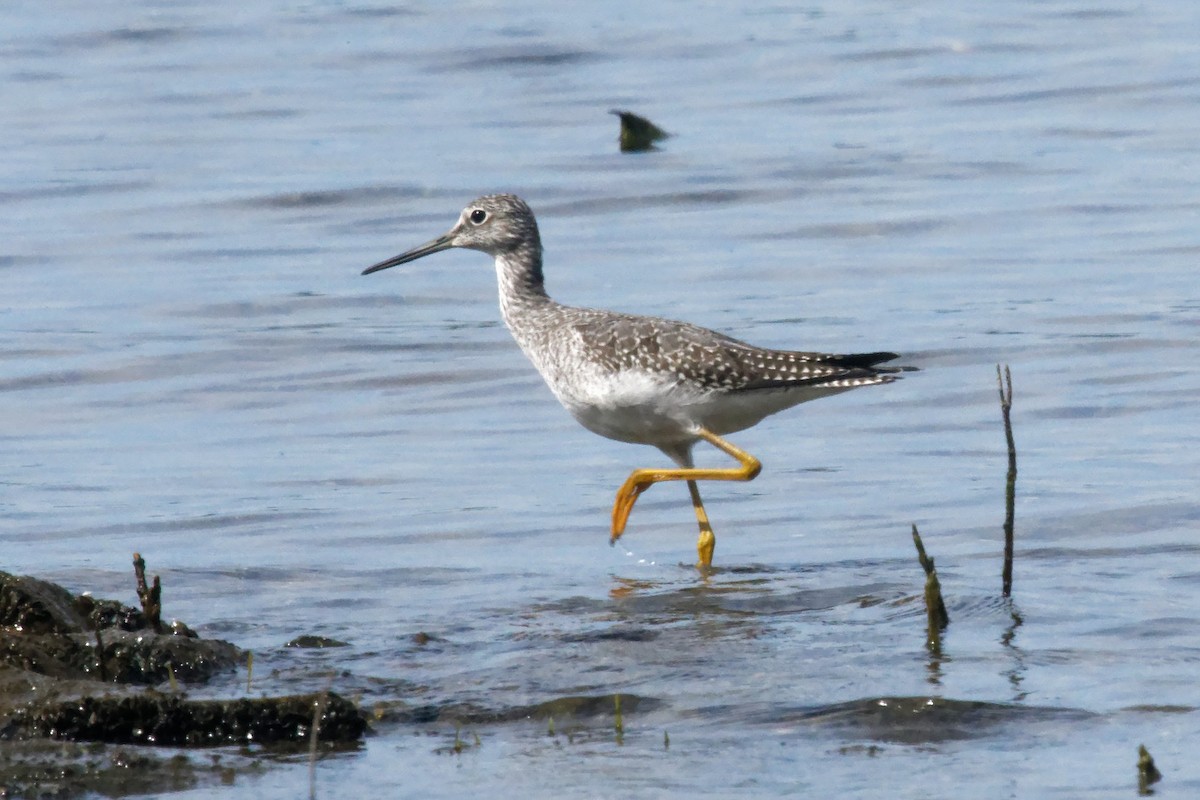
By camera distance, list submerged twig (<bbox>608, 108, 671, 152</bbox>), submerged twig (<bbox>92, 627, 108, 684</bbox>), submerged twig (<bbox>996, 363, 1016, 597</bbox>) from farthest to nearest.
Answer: submerged twig (<bbox>608, 108, 671, 152</bbox>), submerged twig (<bbox>996, 363, 1016, 597</bbox>), submerged twig (<bbox>92, 627, 108, 684</bbox>)

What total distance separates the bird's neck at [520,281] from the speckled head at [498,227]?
2cm

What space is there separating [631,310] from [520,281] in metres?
4.25

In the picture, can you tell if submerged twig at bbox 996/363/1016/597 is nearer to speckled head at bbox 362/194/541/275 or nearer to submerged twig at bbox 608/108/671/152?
speckled head at bbox 362/194/541/275

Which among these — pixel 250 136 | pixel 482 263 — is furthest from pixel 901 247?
pixel 250 136

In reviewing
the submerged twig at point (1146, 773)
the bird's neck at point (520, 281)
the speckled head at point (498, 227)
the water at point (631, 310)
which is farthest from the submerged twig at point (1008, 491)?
the speckled head at point (498, 227)

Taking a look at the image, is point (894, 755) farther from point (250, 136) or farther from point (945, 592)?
point (250, 136)

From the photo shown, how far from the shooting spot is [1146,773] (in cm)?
516

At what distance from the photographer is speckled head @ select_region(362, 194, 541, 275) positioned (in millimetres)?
10234

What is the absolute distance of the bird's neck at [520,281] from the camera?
9969 mm

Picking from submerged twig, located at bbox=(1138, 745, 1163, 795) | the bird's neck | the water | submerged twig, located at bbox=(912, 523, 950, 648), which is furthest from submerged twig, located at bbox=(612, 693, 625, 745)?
the bird's neck

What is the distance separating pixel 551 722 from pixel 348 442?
579 centimetres

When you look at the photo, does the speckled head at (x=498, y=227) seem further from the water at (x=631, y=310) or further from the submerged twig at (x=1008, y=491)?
the submerged twig at (x=1008, y=491)

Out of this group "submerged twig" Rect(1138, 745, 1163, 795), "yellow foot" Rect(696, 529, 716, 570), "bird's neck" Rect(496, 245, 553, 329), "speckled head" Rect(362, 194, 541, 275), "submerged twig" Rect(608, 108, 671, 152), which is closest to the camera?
"submerged twig" Rect(1138, 745, 1163, 795)

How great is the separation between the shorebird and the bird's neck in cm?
53
